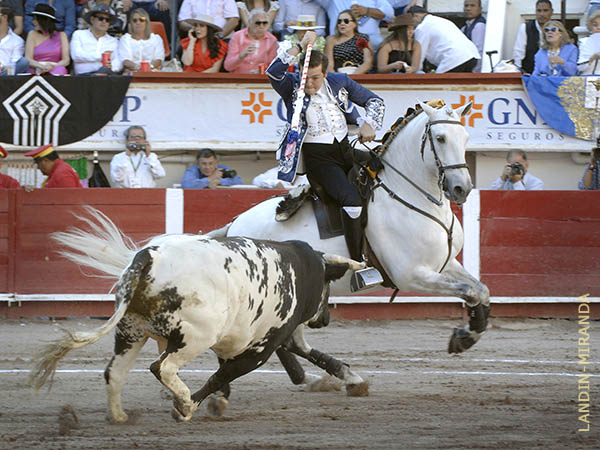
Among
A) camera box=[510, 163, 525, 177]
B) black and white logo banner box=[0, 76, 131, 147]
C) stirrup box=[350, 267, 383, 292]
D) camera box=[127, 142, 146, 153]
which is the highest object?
black and white logo banner box=[0, 76, 131, 147]

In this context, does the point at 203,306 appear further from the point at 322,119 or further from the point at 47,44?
the point at 47,44

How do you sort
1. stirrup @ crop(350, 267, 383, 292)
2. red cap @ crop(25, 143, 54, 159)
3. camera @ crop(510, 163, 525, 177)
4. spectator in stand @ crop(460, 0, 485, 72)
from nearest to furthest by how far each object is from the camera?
stirrup @ crop(350, 267, 383, 292) < red cap @ crop(25, 143, 54, 159) < camera @ crop(510, 163, 525, 177) < spectator in stand @ crop(460, 0, 485, 72)

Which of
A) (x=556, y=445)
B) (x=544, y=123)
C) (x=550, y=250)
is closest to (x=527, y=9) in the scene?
(x=544, y=123)

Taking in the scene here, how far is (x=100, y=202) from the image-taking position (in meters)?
9.52

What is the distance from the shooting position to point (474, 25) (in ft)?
36.6

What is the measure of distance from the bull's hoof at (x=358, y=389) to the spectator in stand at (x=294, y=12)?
19.2ft

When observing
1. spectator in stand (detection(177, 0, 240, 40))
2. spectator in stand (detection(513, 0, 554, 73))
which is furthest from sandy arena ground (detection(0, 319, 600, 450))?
spectator in stand (detection(177, 0, 240, 40))

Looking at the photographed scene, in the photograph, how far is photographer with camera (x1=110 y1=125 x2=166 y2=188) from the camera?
9.90 meters

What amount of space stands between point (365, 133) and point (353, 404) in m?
1.73

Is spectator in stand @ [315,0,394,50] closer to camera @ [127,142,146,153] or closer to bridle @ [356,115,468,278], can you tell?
camera @ [127,142,146,153]

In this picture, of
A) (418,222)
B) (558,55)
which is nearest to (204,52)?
(558,55)

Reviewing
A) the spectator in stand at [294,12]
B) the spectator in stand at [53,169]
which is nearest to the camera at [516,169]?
the spectator in stand at [294,12]

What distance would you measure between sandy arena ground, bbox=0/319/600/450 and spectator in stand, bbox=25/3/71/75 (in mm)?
3494

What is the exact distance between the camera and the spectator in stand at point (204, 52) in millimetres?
10594
